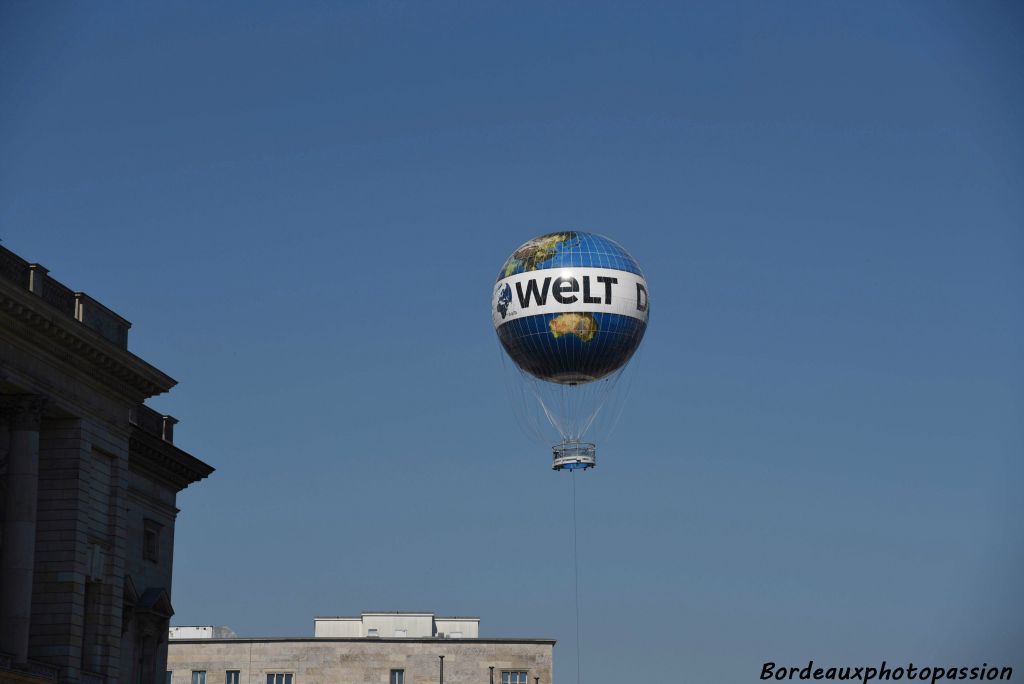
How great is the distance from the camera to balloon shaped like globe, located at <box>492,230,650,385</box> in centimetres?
7250

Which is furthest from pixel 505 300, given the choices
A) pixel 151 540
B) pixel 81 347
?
pixel 81 347

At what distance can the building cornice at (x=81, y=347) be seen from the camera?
52.9m

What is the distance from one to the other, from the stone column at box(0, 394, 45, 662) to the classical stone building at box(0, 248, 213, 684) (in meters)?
0.03

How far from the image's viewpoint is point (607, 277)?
239 feet

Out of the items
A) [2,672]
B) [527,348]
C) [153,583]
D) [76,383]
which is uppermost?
[527,348]

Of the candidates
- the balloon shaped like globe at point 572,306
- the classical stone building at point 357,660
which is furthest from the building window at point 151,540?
the classical stone building at point 357,660

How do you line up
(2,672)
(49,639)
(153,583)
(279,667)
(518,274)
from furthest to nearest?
(279,667) < (518,274) < (153,583) < (49,639) < (2,672)

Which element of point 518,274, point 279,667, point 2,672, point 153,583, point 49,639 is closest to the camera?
point 2,672

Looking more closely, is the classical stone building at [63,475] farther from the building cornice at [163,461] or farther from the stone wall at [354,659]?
the stone wall at [354,659]

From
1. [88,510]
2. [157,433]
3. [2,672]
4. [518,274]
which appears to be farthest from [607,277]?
[2,672]

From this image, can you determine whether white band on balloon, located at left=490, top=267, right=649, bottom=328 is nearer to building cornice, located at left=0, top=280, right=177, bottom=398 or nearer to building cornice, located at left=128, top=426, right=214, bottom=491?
building cornice, located at left=128, top=426, right=214, bottom=491

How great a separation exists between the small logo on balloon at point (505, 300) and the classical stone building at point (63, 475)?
709 inches

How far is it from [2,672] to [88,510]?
7.96 m

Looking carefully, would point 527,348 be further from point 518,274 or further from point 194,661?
point 194,661
